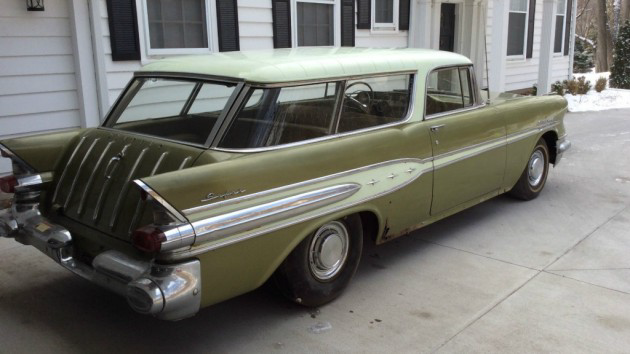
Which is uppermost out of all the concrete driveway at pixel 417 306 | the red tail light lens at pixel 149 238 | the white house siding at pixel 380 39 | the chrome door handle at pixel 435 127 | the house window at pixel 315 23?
the house window at pixel 315 23

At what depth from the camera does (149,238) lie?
2.67 meters

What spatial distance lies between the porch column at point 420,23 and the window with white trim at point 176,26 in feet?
15.1

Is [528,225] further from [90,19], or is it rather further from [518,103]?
[90,19]

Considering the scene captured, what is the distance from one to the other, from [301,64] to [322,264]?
4.20 feet

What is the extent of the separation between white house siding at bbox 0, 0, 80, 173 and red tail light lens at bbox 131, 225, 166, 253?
402 cm

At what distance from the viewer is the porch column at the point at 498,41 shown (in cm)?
1105

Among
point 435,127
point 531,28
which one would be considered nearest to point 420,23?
point 531,28

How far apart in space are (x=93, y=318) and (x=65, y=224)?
2.05 ft

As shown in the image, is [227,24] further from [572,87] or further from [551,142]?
[572,87]

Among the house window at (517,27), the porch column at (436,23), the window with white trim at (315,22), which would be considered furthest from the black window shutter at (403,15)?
the house window at (517,27)

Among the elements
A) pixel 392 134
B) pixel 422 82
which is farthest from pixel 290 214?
pixel 422 82

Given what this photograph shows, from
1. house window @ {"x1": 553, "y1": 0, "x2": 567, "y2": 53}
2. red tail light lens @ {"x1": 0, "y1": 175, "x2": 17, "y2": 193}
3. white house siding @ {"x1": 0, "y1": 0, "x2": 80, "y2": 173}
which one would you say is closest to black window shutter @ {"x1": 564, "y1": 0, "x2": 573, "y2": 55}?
house window @ {"x1": 553, "y1": 0, "x2": 567, "y2": 53}

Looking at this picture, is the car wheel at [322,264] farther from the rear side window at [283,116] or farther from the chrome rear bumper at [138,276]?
the chrome rear bumper at [138,276]

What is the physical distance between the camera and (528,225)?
5.22 meters
